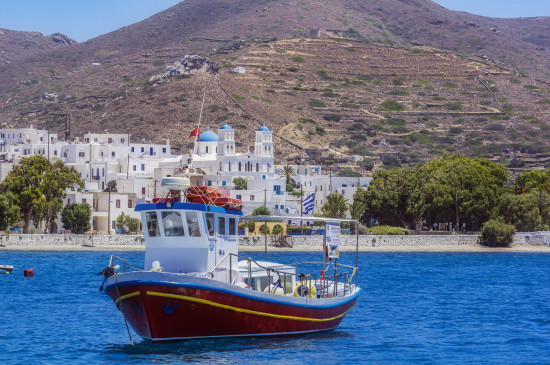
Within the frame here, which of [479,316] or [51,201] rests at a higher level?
[51,201]

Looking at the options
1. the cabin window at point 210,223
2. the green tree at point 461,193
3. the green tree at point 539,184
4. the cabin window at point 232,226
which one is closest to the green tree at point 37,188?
the green tree at point 461,193

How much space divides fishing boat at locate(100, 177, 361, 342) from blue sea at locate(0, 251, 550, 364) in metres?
0.70

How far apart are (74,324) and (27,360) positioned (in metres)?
9.82

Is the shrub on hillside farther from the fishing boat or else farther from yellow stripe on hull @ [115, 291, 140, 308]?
yellow stripe on hull @ [115, 291, 140, 308]

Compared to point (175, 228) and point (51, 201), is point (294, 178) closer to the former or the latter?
point (51, 201)

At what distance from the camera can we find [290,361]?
32281 mm

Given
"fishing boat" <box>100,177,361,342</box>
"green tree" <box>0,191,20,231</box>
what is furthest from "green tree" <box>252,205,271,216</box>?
"fishing boat" <box>100,177,361,342</box>

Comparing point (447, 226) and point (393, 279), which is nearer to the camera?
point (393, 279)

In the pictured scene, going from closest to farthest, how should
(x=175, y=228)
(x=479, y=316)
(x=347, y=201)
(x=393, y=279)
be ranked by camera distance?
(x=175, y=228), (x=479, y=316), (x=393, y=279), (x=347, y=201)

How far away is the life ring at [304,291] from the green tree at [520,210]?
80073 millimetres

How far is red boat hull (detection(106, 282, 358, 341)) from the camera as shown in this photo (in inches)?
1266

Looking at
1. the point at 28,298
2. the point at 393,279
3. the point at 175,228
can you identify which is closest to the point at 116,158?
the point at 393,279

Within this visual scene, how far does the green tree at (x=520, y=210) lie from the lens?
113312 mm

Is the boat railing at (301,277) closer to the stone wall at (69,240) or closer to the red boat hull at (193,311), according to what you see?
the red boat hull at (193,311)
